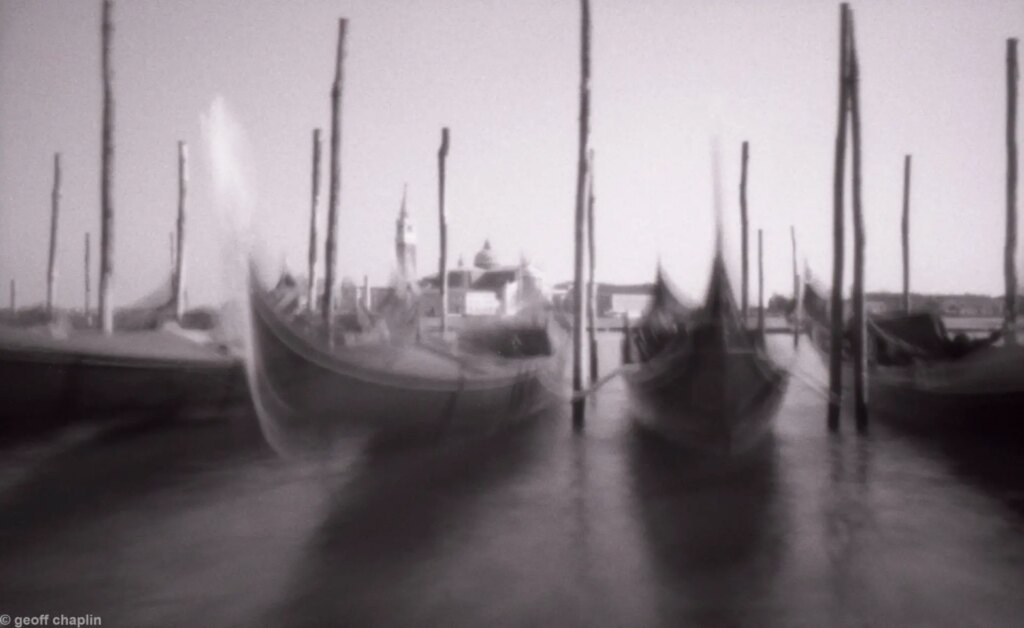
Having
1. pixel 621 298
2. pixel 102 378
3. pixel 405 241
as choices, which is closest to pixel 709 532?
pixel 102 378

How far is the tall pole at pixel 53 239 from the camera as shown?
586 inches

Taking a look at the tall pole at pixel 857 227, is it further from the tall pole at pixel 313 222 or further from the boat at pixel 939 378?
the tall pole at pixel 313 222

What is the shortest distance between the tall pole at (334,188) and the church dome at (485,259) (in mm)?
45804

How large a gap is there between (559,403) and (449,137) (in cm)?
503

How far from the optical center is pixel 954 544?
489 centimetres

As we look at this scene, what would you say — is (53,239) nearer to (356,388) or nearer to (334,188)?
(334,188)

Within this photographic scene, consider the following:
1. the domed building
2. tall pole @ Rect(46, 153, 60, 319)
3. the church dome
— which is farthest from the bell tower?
tall pole @ Rect(46, 153, 60, 319)

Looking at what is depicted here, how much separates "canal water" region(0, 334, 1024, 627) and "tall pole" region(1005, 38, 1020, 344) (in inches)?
95.0

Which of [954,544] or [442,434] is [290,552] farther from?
[954,544]

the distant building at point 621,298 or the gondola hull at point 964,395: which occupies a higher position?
the distant building at point 621,298

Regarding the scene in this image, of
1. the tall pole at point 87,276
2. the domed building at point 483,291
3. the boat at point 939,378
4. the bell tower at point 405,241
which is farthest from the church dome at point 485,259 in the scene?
the boat at point 939,378

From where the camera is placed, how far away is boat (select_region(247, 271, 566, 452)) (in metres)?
5.54

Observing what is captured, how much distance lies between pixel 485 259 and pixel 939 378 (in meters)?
49.6

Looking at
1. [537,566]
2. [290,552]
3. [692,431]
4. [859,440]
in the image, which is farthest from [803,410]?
[290,552]
